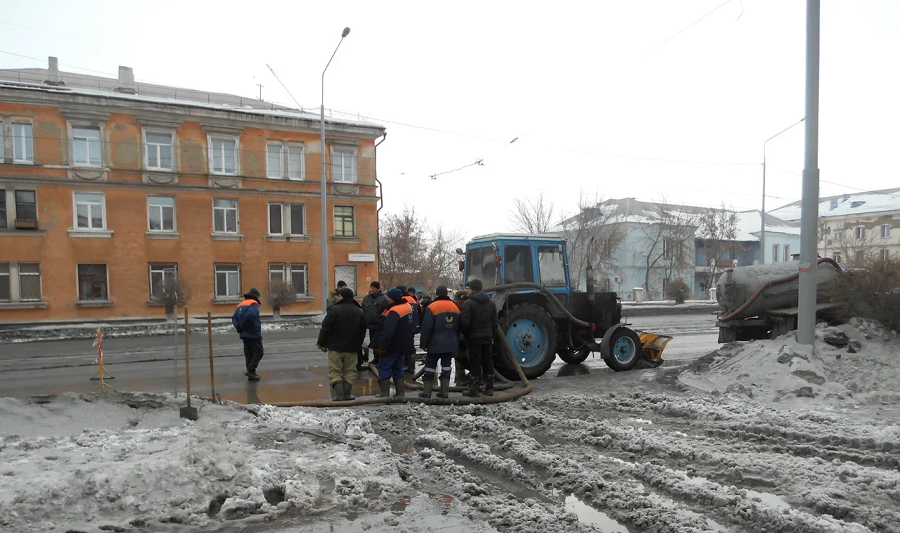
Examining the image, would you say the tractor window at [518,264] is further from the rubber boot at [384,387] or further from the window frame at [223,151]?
the window frame at [223,151]

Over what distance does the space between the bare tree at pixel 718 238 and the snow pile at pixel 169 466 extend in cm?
4346

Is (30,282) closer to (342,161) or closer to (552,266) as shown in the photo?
(342,161)


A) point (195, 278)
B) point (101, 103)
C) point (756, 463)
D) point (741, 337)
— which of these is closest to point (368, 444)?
point (756, 463)

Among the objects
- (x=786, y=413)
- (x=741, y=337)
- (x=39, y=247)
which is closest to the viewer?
(x=786, y=413)

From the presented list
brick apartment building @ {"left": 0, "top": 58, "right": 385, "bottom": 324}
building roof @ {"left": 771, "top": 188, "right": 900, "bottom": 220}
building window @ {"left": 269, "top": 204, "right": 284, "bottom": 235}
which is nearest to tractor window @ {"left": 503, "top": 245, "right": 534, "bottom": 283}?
brick apartment building @ {"left": 0, "top": 58, "right": 385, "bottom": 324}

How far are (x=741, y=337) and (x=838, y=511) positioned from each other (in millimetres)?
7860

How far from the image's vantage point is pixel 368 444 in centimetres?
601

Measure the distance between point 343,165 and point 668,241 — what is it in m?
28.3

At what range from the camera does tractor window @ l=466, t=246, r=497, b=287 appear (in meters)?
10.6

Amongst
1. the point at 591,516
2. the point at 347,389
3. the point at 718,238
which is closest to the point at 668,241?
the point at 718,238

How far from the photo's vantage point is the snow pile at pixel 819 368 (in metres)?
7.90

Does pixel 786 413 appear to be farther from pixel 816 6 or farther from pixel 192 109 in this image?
pixel 192 109

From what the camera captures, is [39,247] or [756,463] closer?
[756,463]

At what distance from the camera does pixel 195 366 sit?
480 inches
